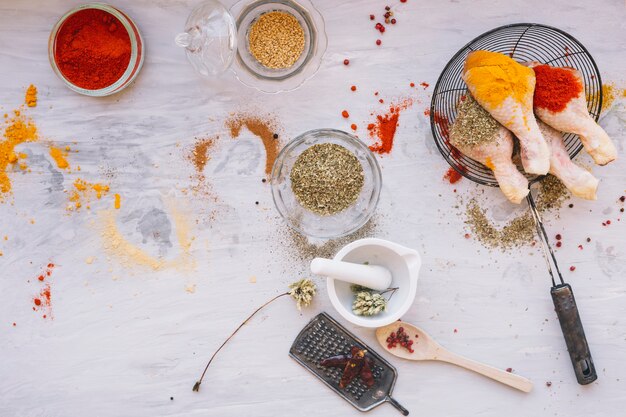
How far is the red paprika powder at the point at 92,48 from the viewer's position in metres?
1.80

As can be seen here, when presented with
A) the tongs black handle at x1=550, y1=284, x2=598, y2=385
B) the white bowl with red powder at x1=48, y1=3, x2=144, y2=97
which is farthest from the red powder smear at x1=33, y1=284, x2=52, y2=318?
the tongs black handle at x1=550, y1=284, x2=598, y2=385

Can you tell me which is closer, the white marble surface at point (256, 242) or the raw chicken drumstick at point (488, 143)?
the raw chicken drumstick at point (488, 143)

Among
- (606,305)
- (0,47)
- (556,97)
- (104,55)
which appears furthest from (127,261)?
(606,305)

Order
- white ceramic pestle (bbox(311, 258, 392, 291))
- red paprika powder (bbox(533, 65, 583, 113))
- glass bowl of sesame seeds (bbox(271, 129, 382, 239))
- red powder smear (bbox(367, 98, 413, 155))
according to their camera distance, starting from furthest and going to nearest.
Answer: red powder smear (bbox(367, 98, 413, 155)) < glass bowl of sesame seeds (bbox(271, 129, 382, 239)) < red paprika powder (bbox(533, 65, 583, 113)) < white ceramic pestle (bbox(311, 258, 392, 291))

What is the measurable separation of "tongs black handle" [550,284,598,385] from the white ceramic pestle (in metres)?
0.54

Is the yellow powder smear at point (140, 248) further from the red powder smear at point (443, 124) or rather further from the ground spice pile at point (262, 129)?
the red powder smear at point (443, 124)

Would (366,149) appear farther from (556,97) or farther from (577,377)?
(577,377)

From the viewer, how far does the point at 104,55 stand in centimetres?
179

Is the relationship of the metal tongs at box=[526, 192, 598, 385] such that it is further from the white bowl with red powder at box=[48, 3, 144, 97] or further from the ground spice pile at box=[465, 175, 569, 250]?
the white bowl with red powder at box=[48, 3, 144, 97]

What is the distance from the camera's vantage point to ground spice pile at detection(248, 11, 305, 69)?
5.94 ft

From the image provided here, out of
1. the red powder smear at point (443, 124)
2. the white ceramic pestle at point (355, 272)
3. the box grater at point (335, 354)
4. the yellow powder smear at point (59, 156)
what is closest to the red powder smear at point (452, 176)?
the red powder smear at point (443, 124)

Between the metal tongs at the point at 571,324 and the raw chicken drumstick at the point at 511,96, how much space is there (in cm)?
19

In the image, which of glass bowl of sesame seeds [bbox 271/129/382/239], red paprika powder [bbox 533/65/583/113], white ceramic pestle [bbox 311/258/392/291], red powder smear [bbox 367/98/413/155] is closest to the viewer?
white ceramic pestle [bbox 311/258/392/291]

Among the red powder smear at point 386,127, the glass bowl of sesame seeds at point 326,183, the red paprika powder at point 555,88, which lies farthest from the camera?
the red powder smear at point 386,127
